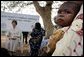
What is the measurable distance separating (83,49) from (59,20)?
0.26m

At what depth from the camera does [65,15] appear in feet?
3.70

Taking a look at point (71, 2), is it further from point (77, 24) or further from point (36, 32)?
point (36, 32)

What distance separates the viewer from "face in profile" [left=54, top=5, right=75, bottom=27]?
111 cm

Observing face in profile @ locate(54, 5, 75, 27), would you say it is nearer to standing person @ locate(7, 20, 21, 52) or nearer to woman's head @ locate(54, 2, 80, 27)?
woman's head @ locate(54, 2, 80, 27)

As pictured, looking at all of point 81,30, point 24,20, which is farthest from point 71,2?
point 24,20

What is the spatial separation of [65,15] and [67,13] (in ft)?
0.05

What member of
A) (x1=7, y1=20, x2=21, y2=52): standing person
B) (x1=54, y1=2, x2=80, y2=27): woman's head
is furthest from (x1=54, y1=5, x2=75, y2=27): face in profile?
(x1=7, y1=20, x2=21, y2=52): standing person

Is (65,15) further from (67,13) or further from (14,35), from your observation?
(14,35)

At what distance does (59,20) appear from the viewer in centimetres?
116

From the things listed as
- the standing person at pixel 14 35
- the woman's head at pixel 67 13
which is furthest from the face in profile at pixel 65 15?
the standing person at pixel 14 35

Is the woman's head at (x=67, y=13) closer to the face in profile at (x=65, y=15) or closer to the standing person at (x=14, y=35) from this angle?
the face in profile at (x=65, y=15)

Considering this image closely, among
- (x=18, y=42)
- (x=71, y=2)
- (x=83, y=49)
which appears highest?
(x=71, y=2)

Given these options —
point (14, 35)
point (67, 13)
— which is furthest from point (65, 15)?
point (14, 35)

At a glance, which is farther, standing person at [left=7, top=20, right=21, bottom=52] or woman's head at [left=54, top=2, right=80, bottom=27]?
standing person at [left=7, top=20, right=21, bottom=52]
